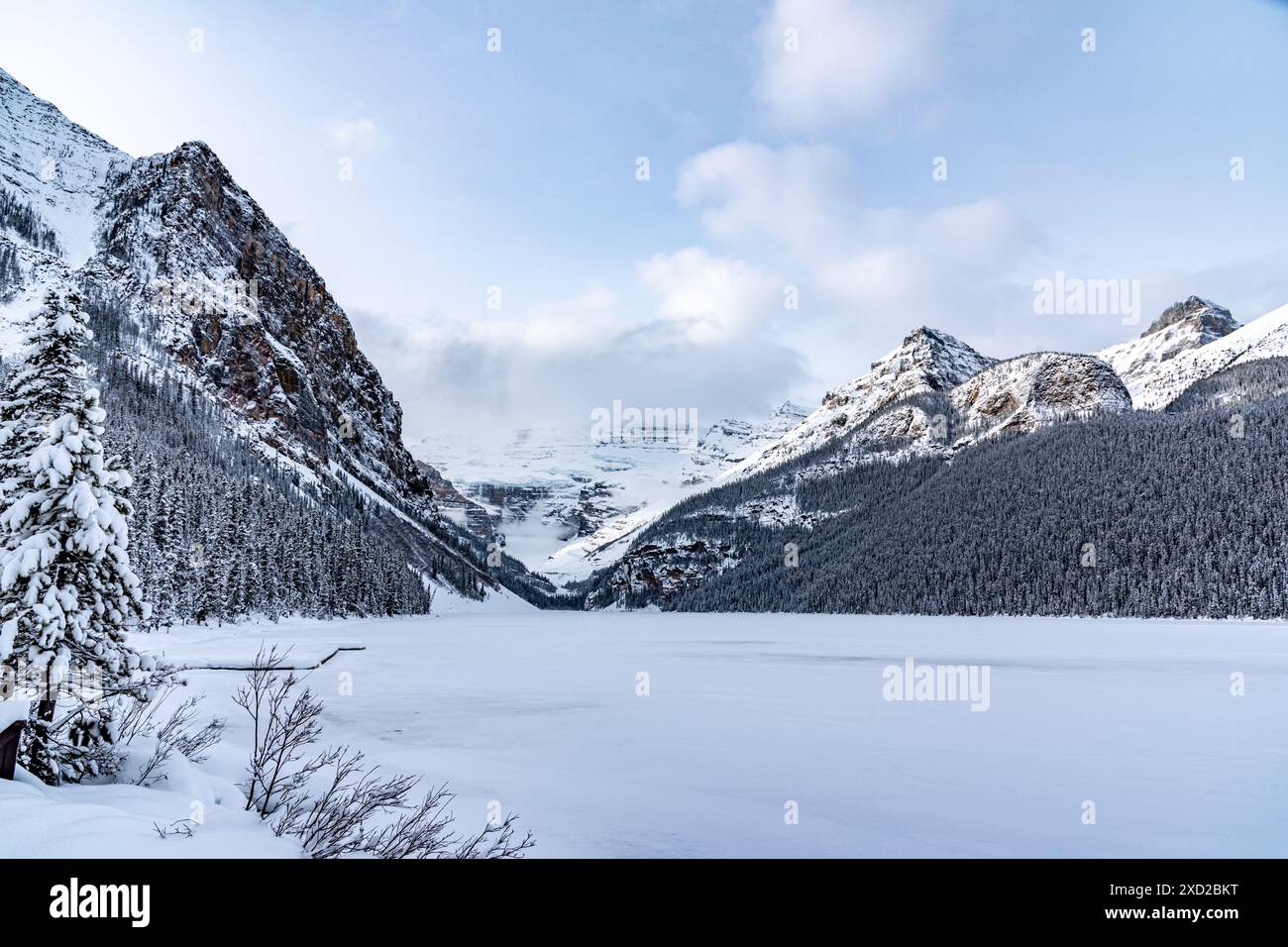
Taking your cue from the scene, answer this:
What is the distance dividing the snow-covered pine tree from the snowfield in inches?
54.1

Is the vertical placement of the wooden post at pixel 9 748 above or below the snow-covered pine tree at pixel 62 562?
below

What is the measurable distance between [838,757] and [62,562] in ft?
51.8

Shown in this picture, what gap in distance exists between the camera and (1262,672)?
35.0m

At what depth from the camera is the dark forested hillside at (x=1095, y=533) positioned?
120 metres

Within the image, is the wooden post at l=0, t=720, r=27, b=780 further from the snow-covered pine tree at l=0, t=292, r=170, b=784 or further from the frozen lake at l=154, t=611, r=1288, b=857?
the frozen lake at l=154, t=611, r=1288, b=857

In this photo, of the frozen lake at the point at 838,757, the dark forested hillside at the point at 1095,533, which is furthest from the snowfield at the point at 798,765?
the dark forested hillside at the point at 1095,533

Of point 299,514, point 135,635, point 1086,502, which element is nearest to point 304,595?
point 299,514

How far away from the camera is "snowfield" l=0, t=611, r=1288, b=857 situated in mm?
10234

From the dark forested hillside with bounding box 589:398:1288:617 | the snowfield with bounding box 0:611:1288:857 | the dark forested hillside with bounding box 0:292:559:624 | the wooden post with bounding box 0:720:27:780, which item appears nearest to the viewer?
the wooden post with bounding box 0:720:27:780

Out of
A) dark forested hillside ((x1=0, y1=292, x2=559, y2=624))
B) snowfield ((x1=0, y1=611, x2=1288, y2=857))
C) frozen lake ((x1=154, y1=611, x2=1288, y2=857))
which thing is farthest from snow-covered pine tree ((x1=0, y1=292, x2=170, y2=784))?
dark forested hillside ((x1=0, y1=292, x2=559, y2=624))

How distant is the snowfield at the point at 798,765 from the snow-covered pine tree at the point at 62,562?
137 cm

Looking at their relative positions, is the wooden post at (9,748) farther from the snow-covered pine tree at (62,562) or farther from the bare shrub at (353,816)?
the bare shrub at (353,816)

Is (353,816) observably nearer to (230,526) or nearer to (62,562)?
(62,562)

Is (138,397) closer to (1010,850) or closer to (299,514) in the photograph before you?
(299,514)
